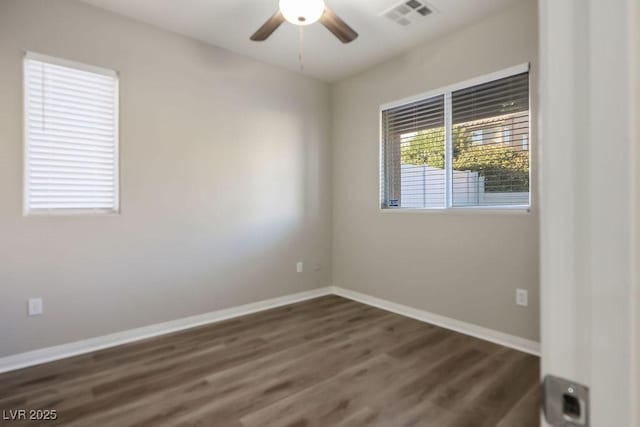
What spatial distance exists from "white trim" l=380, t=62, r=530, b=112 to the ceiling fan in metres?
1.16

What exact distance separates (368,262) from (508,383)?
194 centimetres

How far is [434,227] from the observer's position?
3.25m

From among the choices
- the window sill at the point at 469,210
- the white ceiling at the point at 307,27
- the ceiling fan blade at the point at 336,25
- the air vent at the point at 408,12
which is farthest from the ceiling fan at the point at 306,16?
the window sill at the point at 469,210

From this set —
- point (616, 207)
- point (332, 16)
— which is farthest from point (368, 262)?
point (616, 207)

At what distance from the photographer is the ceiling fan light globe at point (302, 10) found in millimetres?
2094

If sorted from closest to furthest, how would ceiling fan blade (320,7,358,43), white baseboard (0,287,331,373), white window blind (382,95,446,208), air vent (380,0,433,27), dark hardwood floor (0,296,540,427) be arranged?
dark hardwood floor (0,296,540,427) < ceiling fan blade (320,7,358,43) < white baseboard (0,287,331,373) < air vent (380,0,433,27) < white window blind (382,95,446,208)

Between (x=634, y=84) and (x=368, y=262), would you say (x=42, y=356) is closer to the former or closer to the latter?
(x=368, y=262)

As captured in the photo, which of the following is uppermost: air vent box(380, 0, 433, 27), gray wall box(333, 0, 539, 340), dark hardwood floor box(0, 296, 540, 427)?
air vent box(380, 0, 433, 27)

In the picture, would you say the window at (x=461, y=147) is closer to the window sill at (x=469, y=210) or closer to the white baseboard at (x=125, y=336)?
the window sill at (x=469, y=210)

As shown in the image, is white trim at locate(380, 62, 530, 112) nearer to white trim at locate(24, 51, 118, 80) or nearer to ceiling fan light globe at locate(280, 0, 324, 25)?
ceiling fan light globe at locate(280, 0, 324, 25)

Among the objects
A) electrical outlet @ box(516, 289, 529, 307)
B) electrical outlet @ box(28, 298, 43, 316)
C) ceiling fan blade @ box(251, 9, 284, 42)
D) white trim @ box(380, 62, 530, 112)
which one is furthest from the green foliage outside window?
electrical outlet @ box(28, 298, 43, 316)

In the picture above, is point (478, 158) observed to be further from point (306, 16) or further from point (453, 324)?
point (306, 16)

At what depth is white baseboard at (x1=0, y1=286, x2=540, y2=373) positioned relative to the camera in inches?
95.6

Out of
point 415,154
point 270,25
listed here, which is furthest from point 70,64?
point 415,154
